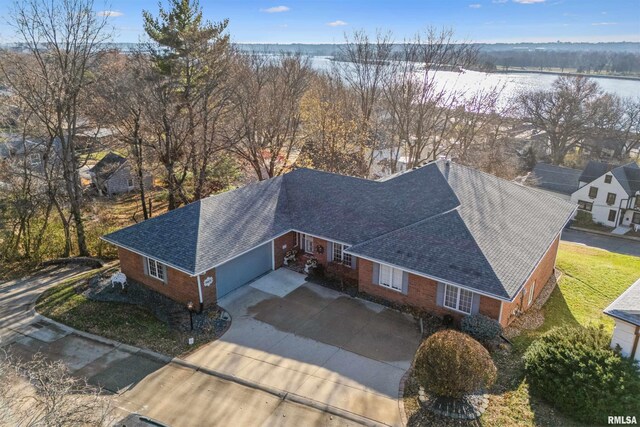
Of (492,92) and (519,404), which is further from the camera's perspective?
(492,92)

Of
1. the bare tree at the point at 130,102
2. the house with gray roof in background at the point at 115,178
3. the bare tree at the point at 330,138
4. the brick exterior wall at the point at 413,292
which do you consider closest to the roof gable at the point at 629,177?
the bare tree at the point at 330,138

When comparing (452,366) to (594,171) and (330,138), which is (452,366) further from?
(594,171)

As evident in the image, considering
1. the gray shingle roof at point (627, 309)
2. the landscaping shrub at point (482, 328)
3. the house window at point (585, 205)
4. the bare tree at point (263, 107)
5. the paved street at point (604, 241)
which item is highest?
the bare tree at point (263, 107)

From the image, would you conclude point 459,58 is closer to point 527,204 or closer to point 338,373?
point 527,204

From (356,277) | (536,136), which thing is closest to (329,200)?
(356,277)

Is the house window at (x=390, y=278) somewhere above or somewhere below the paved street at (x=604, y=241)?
above

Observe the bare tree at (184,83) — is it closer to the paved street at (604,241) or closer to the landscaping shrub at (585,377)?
the landscaping shrub at (585,377)
